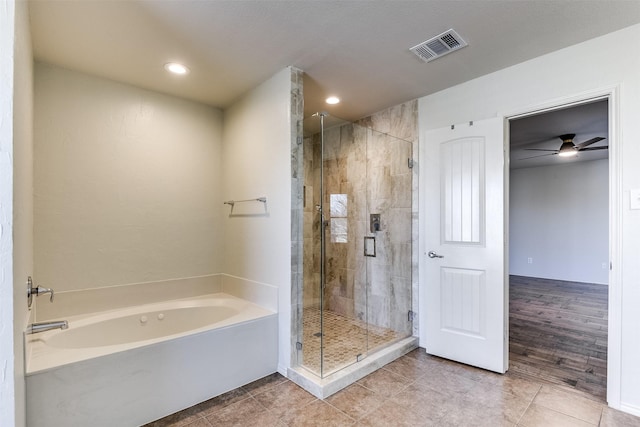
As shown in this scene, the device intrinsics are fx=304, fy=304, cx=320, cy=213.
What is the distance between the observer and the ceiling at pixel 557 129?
3367 mm

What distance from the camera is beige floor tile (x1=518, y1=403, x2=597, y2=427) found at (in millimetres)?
1821

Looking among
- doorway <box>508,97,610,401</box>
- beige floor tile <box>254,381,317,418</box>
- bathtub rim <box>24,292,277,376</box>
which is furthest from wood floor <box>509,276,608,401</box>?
bathtub rim <box>24,292,277,376</box>

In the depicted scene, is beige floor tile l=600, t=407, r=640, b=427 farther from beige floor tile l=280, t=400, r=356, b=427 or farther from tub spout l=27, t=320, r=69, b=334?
tub spout l=27, t=320, r=69, b=334

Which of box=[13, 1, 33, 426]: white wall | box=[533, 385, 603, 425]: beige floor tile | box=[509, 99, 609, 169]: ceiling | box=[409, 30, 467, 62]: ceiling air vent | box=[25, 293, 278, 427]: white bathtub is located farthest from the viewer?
box=[509, 99, 609, 169]: ceiling

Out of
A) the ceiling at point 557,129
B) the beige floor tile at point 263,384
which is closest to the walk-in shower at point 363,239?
the beige floor tile at point 263,384

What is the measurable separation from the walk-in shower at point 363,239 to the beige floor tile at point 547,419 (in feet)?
3.79

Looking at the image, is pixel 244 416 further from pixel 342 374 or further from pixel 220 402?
pixel 342 374

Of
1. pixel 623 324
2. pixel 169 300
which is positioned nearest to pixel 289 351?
pixel 169 300

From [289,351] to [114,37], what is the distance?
2.55 m

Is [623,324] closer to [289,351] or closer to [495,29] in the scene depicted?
[495,29]

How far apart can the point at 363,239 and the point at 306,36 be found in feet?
6.30

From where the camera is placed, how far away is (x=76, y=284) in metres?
2.48

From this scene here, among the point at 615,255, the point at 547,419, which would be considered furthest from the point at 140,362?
the point at 615,255

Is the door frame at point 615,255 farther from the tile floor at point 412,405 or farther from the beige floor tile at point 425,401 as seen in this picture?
the beige floor tile at point 425,401
